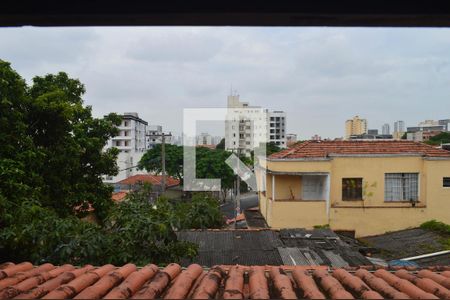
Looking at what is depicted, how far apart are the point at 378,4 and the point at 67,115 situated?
10.0 m

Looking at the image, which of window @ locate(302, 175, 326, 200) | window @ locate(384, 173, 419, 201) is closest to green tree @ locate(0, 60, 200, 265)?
window @ locate(302, 175, 326, 200)

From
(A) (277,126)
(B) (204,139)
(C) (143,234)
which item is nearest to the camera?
(C) (143,234)

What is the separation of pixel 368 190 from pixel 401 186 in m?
1.31

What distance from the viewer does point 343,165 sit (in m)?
14.0

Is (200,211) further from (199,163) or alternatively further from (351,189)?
(199,163)

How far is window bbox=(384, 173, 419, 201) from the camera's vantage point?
553 inches

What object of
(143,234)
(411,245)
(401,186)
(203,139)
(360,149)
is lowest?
(411,245)

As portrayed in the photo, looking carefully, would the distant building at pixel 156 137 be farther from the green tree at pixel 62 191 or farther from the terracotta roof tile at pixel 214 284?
the terracotta roof tile at pixel 214 284

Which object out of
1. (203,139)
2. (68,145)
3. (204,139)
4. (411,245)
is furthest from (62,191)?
(204,139)

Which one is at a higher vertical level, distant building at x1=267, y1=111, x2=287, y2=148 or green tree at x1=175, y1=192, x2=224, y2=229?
distant building at x1=267, y1=111, x2=287, y2=148

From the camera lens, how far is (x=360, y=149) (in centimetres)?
1447

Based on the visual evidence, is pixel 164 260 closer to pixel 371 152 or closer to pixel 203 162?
pixel 371 152

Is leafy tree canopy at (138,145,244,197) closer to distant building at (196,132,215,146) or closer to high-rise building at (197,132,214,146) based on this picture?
distant building at (196,132,215,146)

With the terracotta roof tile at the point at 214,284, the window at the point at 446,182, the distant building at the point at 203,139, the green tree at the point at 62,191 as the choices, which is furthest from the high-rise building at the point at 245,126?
the terracotta roof tile at the point at 214,284
